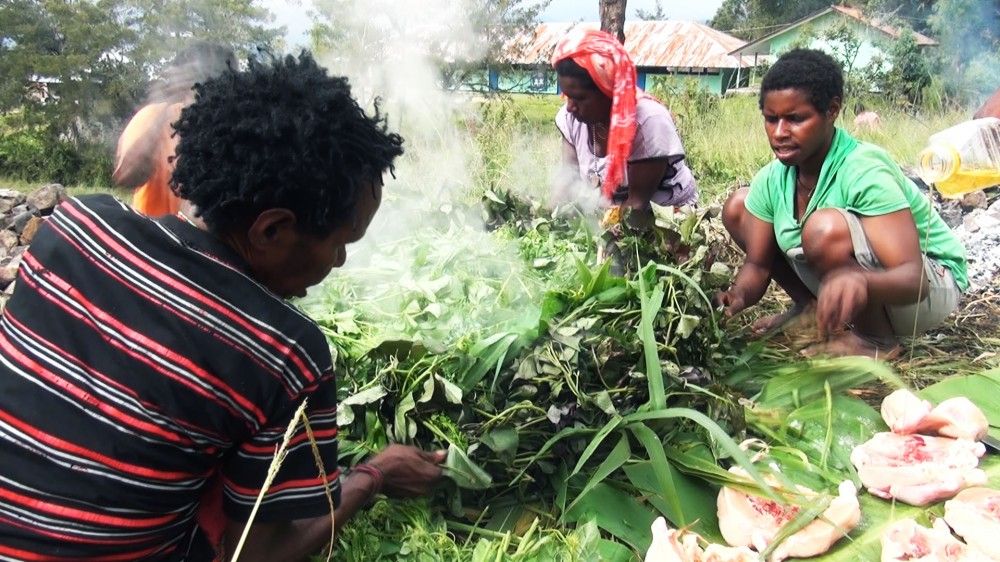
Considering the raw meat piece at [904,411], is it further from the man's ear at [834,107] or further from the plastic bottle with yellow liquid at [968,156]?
the plastic bottle with yellow liquid at [968,156]

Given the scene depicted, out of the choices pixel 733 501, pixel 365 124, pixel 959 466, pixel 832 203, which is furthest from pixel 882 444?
pixel 365 124

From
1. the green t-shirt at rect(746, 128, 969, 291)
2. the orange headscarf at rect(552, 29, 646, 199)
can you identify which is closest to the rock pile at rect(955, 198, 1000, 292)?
the green t-shirt at rect(746, 128, 969, 291)

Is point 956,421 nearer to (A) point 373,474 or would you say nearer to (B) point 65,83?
(A) point 373,474

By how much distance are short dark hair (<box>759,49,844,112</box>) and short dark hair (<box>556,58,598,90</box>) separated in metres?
0.79

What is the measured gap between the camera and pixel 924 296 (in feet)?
8.45

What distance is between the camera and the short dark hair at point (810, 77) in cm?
251

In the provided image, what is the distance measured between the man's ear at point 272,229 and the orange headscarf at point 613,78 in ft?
7.53

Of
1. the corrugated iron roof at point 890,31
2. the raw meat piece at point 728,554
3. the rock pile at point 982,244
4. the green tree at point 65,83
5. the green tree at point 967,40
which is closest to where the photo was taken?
the raw meat piece at point 728,554

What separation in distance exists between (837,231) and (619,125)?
1.10m

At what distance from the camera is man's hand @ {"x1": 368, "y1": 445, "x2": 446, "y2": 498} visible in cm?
157

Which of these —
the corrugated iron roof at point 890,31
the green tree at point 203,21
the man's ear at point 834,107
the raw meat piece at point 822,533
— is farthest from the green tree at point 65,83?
the corrugated iron roof at point 890,31

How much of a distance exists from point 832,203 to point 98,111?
1591cm

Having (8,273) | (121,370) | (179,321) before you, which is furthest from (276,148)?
(8,273)

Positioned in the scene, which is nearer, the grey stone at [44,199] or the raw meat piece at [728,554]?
the raw meat piece at [728,554]
